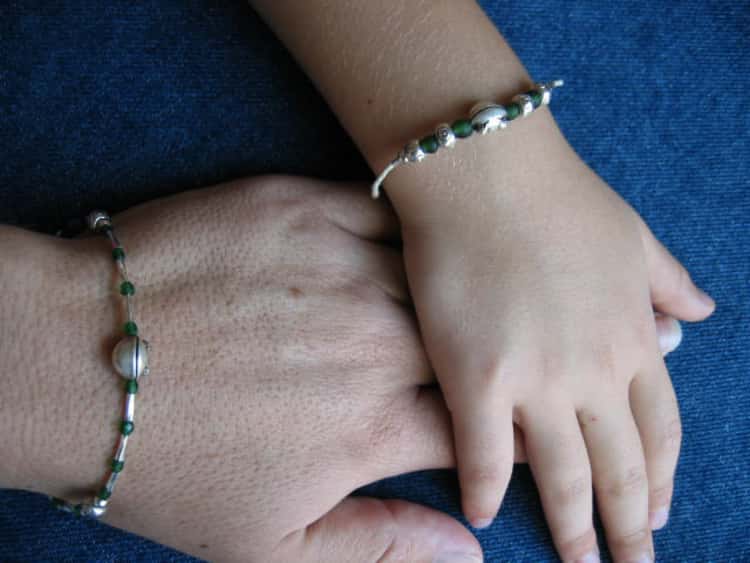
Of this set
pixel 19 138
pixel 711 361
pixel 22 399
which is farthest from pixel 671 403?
pixel 19 138

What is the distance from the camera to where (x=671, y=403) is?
92cm

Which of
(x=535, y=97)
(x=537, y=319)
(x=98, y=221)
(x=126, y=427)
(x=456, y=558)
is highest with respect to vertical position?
(x=535, y=97)

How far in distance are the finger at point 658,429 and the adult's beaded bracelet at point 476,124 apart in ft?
1.14

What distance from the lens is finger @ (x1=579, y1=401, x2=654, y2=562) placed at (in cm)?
88

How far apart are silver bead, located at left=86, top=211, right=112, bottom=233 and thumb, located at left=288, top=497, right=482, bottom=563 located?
417mm

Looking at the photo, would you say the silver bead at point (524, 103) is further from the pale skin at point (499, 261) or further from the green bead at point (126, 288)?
the green bead at point (126, 288)

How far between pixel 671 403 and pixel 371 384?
37 centimetres

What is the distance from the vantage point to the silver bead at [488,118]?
0.79m

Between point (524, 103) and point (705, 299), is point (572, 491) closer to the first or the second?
point (705, 299)

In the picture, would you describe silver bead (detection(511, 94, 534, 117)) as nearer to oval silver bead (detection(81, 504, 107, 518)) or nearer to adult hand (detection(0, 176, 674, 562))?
adult hand (detection(0, 176, 674, 562))

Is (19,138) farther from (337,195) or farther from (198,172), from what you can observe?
(337,195)

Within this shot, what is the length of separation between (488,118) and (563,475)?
16.5 inches

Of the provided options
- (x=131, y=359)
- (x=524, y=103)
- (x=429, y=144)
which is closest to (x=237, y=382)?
(x=131, y=359)

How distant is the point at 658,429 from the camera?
920 millimetres
